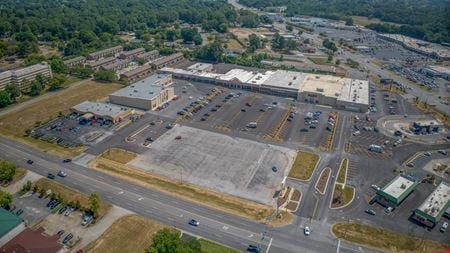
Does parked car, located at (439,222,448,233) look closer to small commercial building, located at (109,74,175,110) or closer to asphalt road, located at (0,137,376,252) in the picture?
asphalt road, located at (0,137,376,252)

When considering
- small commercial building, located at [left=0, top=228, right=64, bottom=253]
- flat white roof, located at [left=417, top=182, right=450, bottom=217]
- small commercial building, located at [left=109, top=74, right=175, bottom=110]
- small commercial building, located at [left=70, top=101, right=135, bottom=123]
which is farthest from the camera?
small commercial building, located at [left=109, top=74, right=175, bottom=110]

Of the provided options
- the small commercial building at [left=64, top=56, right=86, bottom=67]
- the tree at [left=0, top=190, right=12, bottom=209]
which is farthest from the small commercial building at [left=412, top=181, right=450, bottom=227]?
the small commercial building at [left=64, top=56, right=86, bottom=67]

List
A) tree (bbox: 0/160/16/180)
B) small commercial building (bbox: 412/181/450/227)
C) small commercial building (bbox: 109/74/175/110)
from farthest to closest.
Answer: small commercial building (bbox: 109/74/175/110)
tree (bbox: 0/160/16/180)
small commercial building (bbox: 412/181/450/227)

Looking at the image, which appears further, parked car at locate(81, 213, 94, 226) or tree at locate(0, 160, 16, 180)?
tree at locate(0, 160, 16, 180)

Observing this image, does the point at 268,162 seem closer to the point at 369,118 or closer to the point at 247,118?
the point at 247,118

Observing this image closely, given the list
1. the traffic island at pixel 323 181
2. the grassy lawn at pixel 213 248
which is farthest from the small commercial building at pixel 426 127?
the grassy lawn at pixel 213 248

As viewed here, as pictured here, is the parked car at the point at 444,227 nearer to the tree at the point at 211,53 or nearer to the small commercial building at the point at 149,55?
the tree at the point at 211,53

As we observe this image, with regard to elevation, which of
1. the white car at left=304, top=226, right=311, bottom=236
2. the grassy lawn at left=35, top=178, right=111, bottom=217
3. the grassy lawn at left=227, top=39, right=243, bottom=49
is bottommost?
the grassy lawn at left=35, top=178, right=111, bottom=217

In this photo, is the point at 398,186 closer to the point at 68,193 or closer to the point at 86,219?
the point at 86,219
